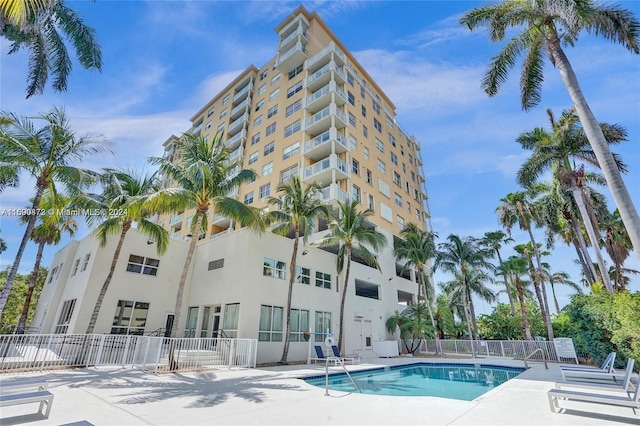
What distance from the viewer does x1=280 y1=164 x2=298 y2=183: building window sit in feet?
90.4

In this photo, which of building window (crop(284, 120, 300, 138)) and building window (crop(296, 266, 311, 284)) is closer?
building window (crop(296, 266, 311, 284))

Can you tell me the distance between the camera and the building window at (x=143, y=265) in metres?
18.0

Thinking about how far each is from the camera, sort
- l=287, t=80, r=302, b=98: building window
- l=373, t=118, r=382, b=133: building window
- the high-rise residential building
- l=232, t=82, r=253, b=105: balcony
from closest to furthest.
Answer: the high-rise residential building < l=287, t=80, r=302, b=98: building window < l=373, t=118, r=382, b=133: building window < l=232, t=82, r=253, b=105: balcony

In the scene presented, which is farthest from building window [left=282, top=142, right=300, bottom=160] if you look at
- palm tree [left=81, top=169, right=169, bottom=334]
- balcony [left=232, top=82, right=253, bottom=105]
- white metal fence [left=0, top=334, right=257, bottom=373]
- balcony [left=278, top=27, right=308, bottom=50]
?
white metal fence [left=0, top=334, right=257, bottom=373]

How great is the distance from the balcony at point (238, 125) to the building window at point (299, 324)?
80.2 feet

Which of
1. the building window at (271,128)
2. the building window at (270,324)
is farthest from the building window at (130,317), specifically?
the building window at (271,128)

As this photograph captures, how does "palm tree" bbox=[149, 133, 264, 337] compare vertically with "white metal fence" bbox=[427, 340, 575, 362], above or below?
above

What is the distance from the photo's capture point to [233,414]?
228 inches

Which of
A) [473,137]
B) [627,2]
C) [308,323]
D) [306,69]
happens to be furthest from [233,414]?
[306,69]

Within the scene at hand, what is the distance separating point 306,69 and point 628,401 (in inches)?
1291

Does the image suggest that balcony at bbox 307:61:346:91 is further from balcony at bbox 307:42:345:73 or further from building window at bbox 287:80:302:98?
building window at bbox 287:80:302:98

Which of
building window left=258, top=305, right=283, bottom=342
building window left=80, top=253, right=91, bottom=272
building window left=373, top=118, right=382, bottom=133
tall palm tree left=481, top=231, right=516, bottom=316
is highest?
building window left=373, top=118, right=382, bottom=133

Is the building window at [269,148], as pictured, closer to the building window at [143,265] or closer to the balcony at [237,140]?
the balcony at [237,140]

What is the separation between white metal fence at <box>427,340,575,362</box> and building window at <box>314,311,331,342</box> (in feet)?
32.7
